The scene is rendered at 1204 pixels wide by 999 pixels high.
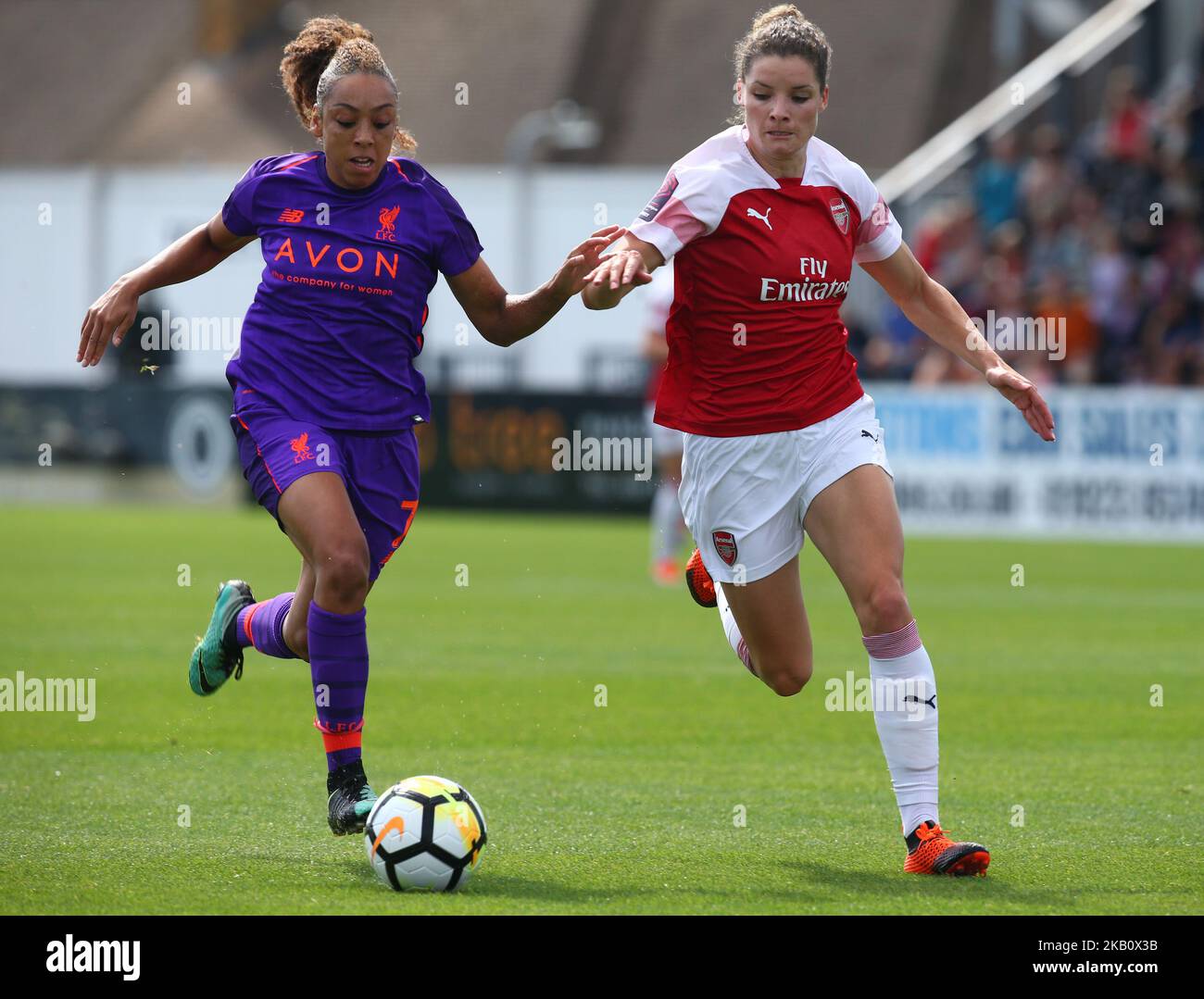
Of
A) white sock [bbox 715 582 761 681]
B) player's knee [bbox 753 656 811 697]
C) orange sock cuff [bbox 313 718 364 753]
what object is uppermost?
white sock [bbox 715 582 761 681]

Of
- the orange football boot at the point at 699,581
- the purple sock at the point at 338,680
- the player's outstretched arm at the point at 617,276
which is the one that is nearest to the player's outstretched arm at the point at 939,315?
the player's outstretched arm at the point at 617,276

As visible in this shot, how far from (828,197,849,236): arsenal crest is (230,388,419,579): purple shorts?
1612 millimetres

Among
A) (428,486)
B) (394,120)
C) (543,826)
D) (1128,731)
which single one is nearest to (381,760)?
(543,826)

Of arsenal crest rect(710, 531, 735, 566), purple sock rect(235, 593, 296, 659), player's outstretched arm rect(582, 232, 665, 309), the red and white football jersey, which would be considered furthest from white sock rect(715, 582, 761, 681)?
purple sock rect(235, 593, 296, 659)

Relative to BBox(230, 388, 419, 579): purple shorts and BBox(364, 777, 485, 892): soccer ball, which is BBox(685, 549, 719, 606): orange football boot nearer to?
BBox(230, 388, 419, 579): purple shorts

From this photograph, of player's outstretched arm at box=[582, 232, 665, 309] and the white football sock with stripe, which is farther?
the white football sock with stripe

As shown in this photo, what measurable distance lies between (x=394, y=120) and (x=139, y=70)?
44.9 metres

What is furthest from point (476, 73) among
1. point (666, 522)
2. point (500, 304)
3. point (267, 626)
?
point (500, 304)

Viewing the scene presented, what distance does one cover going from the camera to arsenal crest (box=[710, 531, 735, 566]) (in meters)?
6.43

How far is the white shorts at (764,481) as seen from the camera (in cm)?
621

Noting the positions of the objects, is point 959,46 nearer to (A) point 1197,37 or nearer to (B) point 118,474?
(A) point 1197,37

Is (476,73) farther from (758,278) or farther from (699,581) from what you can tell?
(758,278)

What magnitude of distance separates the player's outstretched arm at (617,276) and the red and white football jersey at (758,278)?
21 centimetres

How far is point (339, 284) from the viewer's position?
632 centimetres
